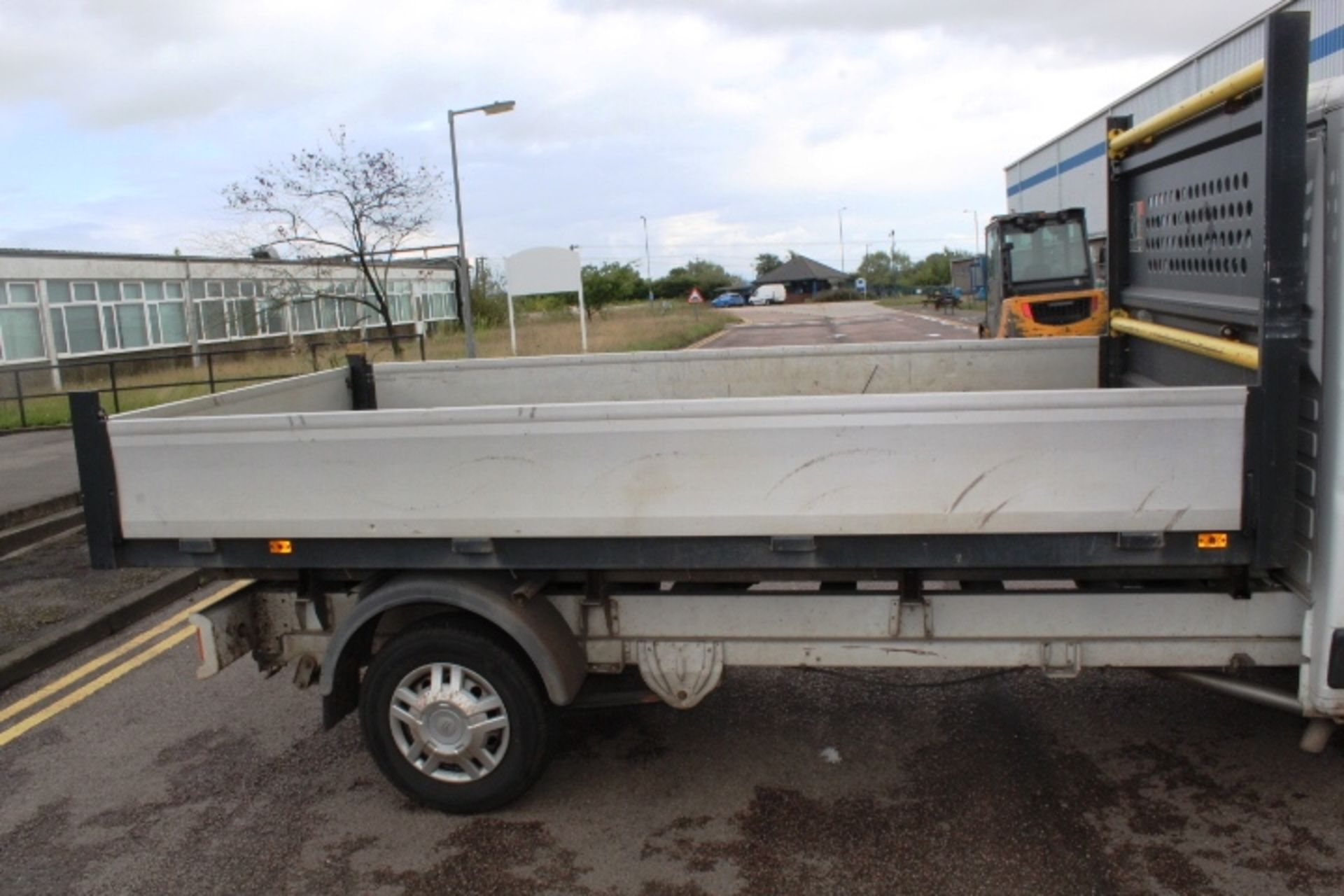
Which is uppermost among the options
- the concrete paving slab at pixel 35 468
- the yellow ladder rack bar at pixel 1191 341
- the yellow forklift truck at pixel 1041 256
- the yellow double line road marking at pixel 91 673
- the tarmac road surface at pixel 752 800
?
the yellow forklift truck at pixel 1041 256

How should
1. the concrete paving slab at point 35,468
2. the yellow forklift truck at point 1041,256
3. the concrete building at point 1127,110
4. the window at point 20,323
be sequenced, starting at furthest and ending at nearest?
the window at point 20,323
the yellow forklift truck at point 1041,256
the concrete building at point 1127,110
the concrete paving slab at point 35,468


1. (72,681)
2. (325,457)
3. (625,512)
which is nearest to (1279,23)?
(625,512)

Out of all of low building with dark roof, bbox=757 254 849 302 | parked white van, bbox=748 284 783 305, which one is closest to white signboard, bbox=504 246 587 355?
parked white van, bbox=748 284 783 305

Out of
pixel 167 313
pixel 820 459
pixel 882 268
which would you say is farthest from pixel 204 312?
pixel 882 268

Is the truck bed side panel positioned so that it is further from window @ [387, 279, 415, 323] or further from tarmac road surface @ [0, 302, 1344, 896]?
window @ [387, 279, 415, 323]

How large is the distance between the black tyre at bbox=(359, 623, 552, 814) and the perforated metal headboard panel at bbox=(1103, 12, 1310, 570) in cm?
261

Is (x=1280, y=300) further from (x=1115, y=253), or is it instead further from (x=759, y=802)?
(x=759, y=802)

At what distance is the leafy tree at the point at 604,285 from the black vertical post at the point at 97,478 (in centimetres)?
5796

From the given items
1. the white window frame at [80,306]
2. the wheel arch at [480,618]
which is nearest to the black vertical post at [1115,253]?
the wheel arch at [480,618]

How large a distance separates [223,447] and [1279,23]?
12.1 ft

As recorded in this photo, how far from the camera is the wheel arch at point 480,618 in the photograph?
4.07 meters

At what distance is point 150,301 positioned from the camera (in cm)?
3366

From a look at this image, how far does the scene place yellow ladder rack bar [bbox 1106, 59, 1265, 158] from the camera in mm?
3533

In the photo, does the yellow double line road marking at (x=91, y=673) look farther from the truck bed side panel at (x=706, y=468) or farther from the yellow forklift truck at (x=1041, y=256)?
the yellow forklift truck at (x=1041, y=256)
